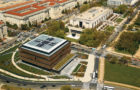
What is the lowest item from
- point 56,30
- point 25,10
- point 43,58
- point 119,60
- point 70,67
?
point 70,67

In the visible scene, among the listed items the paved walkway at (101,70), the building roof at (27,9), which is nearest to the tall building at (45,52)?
the paved walkway at (101,70)

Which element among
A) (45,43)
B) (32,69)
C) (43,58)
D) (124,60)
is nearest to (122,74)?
(124,60)

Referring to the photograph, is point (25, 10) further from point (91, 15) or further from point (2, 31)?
point (91, 15)

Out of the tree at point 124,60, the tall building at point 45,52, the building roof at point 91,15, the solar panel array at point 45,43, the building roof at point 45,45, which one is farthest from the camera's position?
the building roof at point 91,15

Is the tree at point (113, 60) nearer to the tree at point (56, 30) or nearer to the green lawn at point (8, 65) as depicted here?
the tree at point (56, 30)

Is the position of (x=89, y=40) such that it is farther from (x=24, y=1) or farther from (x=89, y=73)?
(x=24, y=1)
